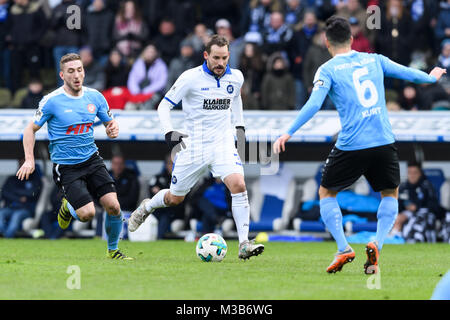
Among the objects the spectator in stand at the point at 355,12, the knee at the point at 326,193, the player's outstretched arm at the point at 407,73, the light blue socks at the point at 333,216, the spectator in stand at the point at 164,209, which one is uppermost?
the spectator in stand at the point at 355,12

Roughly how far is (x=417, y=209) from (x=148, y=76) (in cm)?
569

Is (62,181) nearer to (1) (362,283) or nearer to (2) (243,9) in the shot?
(1) (362,283)

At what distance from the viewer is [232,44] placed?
1842 cm

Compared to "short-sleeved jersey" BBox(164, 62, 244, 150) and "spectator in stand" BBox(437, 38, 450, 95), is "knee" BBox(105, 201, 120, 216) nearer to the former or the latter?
"short-sleeved jersey" BBox(164, 62, 244, 150)

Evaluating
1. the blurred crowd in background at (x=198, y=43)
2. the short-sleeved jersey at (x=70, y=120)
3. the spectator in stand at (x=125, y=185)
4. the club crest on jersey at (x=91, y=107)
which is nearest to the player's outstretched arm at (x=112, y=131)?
the short-sleeved jersey at (x=70, y=120)

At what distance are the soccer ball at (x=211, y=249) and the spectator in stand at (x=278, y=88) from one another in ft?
21.9

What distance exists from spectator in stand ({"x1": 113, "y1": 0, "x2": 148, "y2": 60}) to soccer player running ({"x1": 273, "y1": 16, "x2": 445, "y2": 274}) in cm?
1063

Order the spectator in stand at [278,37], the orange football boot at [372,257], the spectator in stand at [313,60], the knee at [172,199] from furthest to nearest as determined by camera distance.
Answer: the spectator in stand at [278,37], the spectator in stand at [313,60], the knee at [172,199], the orange football boot at [372,257]

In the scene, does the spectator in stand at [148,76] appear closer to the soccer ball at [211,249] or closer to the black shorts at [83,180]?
the black shorts at [83,180]

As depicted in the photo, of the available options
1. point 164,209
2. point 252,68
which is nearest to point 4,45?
point 252,68

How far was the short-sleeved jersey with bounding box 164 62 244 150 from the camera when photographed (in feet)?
36.2

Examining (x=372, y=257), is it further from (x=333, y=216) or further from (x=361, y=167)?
(x=361, y=167)

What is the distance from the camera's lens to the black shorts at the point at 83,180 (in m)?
10.7

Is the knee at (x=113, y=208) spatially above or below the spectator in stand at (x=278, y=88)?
below
